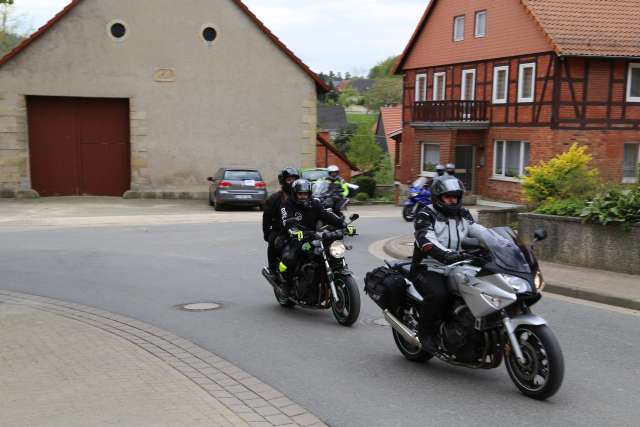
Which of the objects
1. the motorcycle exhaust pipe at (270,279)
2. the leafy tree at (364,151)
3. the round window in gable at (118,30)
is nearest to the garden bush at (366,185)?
the round window in gable at (118,30)

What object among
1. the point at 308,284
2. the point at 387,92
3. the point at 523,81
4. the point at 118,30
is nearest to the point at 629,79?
the point at 523,81

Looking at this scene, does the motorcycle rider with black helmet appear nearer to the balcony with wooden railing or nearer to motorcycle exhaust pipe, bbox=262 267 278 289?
motorcycle exhaust pipe, bbox=262 267 278 289

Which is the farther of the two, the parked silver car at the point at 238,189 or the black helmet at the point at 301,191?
the parked silver car at the point at 238,189

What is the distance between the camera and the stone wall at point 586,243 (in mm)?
11312

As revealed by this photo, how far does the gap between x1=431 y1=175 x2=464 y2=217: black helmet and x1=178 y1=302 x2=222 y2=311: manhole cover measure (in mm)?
4081

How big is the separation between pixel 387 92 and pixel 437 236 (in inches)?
3829

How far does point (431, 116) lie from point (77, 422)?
30.0m

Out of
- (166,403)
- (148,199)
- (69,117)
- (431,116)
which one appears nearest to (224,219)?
(148,199)

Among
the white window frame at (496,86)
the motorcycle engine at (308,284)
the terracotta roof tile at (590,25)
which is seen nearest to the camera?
the motorcycle engine at (308,284)

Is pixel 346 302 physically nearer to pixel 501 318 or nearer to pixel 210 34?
pixel 501 318

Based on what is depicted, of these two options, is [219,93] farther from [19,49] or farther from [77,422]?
[77,422]

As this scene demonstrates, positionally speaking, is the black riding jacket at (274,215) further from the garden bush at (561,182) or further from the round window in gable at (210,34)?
the round window in gable at (210,34)

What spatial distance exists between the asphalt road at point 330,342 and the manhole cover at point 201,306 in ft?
0.66

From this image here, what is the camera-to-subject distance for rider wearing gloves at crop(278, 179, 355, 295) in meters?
8.75
